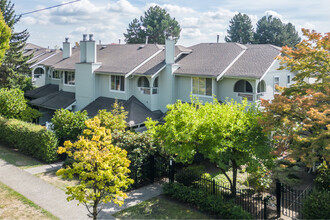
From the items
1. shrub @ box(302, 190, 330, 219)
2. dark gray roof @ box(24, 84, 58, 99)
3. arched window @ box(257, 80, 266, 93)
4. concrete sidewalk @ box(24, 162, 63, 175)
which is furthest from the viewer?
dark gray roof @ box(24, 84, 58, 99)

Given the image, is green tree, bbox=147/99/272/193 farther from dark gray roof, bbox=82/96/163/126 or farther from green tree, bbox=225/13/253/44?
green tree, bbox=225/13/253/44

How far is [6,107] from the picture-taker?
22.6 m

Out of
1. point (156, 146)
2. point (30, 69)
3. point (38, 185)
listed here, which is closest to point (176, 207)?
point (156, 146)

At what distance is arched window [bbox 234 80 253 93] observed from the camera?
70.5 ft

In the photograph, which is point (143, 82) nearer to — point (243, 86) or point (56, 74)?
point (243, 86)

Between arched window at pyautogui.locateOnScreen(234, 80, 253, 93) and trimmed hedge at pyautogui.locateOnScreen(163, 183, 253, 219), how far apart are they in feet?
36.2

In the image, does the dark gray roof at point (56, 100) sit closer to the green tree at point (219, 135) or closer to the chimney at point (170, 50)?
the chimney at point (170, 50)

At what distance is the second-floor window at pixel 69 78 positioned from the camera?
1160 inches

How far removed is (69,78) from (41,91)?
5.81 metres

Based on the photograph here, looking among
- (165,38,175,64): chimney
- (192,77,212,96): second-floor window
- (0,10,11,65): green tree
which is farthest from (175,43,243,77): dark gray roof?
(0,10,11,65): green tree

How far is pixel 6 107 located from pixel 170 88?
12.7 m

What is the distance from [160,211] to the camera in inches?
467

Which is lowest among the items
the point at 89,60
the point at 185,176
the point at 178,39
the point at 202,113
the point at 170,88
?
the point at 185,176

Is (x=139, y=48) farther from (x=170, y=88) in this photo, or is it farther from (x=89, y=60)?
(x=170, y=88)
